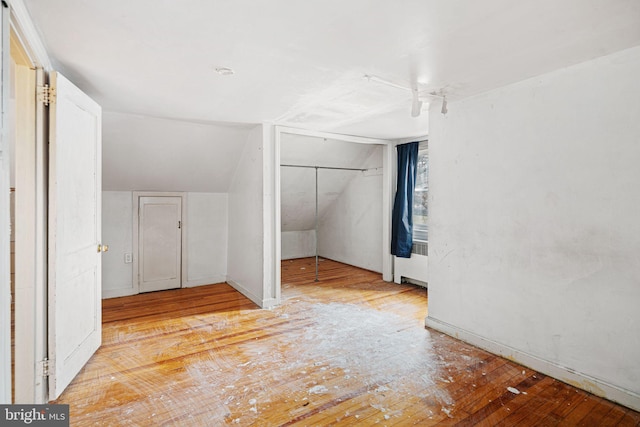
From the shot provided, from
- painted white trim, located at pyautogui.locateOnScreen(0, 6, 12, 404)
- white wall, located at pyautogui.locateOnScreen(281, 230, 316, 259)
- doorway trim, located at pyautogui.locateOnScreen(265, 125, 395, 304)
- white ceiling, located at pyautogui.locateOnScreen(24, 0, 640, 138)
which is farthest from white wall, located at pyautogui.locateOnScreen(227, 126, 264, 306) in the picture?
painted white trim, located at pyautogui.locateOnScreen(0, 6, 12, 404)

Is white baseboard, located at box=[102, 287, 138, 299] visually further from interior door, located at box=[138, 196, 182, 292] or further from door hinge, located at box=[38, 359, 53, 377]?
door hinge, located at box=[38, 359, 53, 377]

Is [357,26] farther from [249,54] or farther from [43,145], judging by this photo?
[43,145]

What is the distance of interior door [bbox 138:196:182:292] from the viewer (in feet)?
13.9

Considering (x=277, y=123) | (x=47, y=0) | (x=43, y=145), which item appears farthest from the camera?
(x=277, y=123)

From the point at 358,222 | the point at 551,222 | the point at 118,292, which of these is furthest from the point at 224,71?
the point at 358,222

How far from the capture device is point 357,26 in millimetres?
1646

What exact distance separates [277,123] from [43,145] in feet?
7.00

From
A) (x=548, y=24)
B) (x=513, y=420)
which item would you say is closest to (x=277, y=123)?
(x=548, y=24)

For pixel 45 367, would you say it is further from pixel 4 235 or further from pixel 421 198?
pixel 421 198

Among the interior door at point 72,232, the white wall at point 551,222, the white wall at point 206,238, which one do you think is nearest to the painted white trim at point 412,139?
the white wall at point 551,222

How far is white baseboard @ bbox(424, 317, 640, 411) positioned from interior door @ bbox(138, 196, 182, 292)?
3.42 m

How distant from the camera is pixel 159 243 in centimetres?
434

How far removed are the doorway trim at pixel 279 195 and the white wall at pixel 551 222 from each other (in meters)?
1.57

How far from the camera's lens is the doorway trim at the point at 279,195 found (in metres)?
3.67
